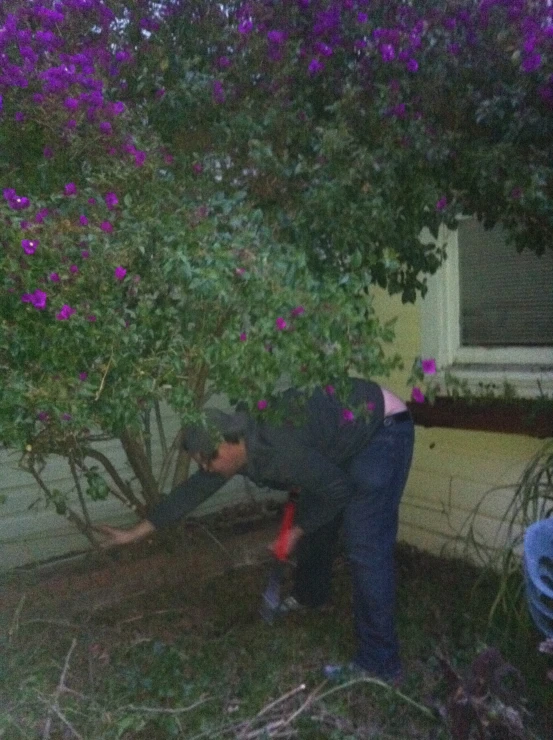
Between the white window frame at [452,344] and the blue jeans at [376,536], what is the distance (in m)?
1.43

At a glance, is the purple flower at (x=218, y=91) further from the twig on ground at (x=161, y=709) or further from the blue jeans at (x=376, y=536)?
the twig on ground at (x=161, y=709)

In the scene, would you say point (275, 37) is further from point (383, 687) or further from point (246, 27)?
point (383, 687)

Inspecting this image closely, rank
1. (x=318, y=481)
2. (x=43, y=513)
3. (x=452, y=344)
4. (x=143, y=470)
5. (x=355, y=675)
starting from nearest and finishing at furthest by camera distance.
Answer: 1. (x=318, y=481)
2. (x=355, y=675)
3. (x=143, y=470)
4. (x=452, y=344)
5. (x=43, y=513)

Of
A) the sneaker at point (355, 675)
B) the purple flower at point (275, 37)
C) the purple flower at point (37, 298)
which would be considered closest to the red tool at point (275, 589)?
the sneaker at point (355, 675)

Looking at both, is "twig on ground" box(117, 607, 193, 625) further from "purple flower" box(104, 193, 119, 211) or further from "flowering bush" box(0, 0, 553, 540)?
"purple flower" box(104, 193, 119, 211)

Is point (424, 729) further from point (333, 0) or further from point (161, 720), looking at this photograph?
point (333, 0)

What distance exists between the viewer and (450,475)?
5.32 m

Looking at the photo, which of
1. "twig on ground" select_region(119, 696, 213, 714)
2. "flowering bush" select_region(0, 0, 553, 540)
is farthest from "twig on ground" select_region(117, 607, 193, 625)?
"twig on ground" select_region(119, 696, 213, 714)

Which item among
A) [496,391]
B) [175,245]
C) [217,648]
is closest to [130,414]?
[175,245]

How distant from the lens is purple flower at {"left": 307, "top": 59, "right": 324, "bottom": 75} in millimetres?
3912

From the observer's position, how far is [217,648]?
3996mm

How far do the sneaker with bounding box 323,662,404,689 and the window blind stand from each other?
2060 mm

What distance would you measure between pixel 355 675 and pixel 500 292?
93.9 inches

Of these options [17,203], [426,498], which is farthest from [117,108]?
[426,498]
